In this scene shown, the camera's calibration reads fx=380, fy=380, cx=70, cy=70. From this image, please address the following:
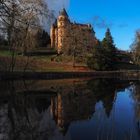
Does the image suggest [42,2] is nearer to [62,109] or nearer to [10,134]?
[62,109]

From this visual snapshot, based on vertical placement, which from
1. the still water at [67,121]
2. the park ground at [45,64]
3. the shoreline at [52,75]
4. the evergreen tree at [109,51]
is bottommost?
the still water at [67,121]

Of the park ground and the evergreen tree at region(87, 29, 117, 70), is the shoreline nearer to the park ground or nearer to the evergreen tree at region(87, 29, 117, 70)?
the park ground

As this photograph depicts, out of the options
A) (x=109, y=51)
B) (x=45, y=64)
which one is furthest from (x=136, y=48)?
(x=45, y=64)

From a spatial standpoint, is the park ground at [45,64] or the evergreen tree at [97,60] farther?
the evergreen tree at [97,60]

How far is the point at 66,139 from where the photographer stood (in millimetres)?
15703

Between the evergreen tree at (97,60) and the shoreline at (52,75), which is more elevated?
the evergreen tree at (97,60)

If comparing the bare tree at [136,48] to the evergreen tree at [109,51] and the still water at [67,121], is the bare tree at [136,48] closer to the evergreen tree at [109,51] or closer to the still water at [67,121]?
the evergreen tree at [109,51]

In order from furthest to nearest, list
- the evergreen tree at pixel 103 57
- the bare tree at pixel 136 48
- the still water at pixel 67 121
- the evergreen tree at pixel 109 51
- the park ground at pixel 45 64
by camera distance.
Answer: the bare tree at pixel 136 48 → the evergreen tree at pixel 109 51 → the evergreen tree at pixel 103 57 → the park ground at pixel 45 64 → the still water at pixel 67 121

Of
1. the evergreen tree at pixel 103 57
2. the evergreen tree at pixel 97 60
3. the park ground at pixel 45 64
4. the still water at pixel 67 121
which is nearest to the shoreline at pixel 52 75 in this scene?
the park ground at pixel 45 64

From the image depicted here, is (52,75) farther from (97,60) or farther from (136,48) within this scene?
(136,48)

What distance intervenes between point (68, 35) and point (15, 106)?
7603 centimetres

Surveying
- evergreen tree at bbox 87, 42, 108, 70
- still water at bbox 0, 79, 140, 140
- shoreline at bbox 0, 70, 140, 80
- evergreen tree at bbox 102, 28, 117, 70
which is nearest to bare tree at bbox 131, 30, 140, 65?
evergreen tree at bbox 102, 28, 117, 70

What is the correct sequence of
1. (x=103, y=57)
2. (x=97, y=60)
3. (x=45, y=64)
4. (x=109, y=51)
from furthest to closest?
(x=109, y=51)
(x=103, y=57)
(x=45, y=64)
(x=97, y=60)

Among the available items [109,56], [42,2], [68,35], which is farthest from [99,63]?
[42,2]
